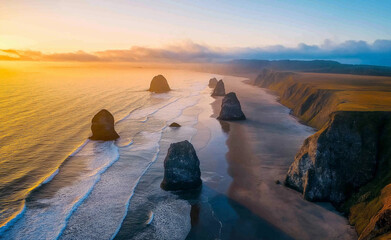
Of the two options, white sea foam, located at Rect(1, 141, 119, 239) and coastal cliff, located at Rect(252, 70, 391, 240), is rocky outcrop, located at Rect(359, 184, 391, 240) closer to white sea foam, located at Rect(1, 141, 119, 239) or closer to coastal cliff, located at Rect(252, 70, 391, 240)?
coastal cliff, located at Rect(252, 70, 391, 240)

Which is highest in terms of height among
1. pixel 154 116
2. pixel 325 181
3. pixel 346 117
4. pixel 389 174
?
pixel 346 117

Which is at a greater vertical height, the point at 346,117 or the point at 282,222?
the point at 346,117

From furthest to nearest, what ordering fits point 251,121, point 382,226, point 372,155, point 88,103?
point 88,103 < point 251,121 < point 372,155 < point 382,226

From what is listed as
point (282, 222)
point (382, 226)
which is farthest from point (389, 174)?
point (282, 222)

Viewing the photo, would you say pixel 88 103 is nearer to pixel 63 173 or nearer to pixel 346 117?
pixel 63 173

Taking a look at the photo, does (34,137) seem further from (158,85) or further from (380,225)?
(158,85)

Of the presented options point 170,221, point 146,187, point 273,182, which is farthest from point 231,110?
point 170,221

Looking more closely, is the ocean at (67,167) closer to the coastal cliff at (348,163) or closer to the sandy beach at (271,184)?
the sandy beach at (271,184)
